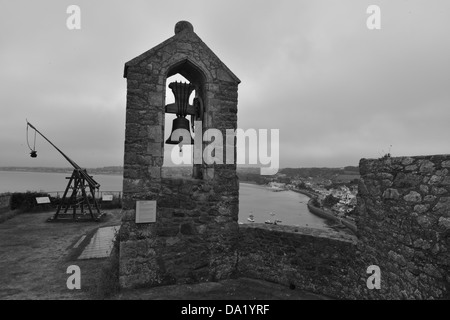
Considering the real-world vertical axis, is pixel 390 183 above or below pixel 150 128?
below

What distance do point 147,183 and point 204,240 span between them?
137cm

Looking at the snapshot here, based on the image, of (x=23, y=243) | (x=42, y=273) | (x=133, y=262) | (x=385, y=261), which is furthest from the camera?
(x=23, y=243)

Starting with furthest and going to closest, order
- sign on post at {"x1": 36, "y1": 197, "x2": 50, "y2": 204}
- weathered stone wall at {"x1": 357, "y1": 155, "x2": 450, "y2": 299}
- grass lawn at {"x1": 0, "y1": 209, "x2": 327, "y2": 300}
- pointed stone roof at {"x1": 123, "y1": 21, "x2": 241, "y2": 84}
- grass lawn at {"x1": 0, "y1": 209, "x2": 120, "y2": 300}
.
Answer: sign on post at {"x1": 36, "y1": 197, "x2": 50, "y2": 204}
grass lawn at {"x1": 0, "y1": 209, "x2": 120, "y2": 300}
pointed stone roof at {"x1": 123, "y1": 21, "x2": 241, "y2": 84}
grass lawn at {"x1": 0, "y1": 209, "x2": 327, "y2": 300}
weathered stone wall at {"x1": 357, "y1": 155, "x2": 450, "y2": 299}

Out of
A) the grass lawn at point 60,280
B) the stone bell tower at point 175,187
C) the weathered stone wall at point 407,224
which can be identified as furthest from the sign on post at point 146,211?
the weathered stone wall at point 407,224

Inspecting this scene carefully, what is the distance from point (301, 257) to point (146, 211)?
2.70 meters

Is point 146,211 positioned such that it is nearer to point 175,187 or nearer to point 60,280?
point 175,187

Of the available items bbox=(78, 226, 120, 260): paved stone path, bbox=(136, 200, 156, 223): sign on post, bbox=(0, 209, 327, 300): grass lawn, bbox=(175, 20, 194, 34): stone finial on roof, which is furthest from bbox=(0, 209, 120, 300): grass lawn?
bbox=(175, 20, 194, 34): stone finial on roof

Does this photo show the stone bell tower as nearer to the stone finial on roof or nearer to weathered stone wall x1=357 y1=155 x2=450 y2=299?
the stone finial on roof

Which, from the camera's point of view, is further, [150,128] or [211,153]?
[211,153]

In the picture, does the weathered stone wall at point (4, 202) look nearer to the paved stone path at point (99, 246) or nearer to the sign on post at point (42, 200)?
the sign on post at point (42, 200)

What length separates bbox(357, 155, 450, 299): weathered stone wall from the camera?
2.84 m
